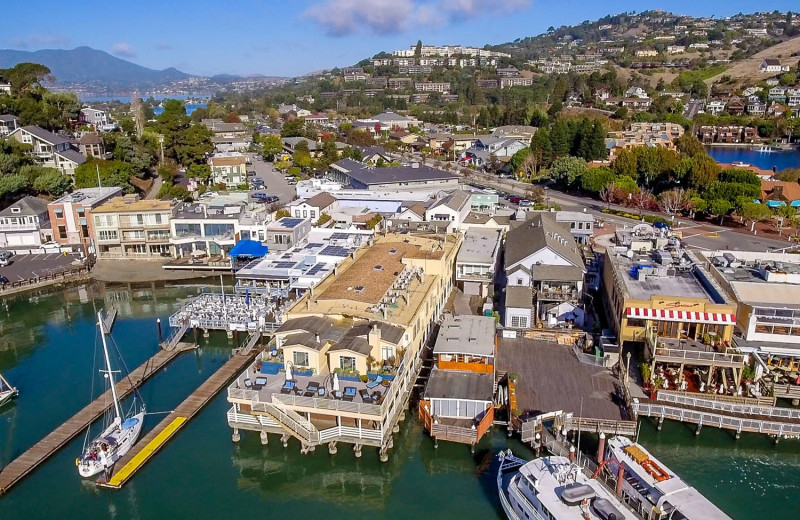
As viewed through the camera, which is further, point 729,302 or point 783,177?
point 783,177

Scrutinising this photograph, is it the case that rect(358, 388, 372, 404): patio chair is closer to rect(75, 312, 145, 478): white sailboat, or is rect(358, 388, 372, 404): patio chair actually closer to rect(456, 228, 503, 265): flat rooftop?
rect(75, 312, 145, 478): white sailboat

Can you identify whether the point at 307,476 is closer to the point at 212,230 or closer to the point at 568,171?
the point at 212,230

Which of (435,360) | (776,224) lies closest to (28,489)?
(435,360)

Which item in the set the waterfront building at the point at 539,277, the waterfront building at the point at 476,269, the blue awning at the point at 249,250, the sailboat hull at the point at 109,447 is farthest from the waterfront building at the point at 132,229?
the waterfront building at the point at 539,277

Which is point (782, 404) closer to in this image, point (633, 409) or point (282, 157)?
point (633, 409)

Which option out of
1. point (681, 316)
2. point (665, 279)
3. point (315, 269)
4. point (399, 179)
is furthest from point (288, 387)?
point (399, 179)

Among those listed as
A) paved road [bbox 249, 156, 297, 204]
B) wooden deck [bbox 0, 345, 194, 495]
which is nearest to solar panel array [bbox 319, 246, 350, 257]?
wooden deck [bbox 0, 345, 194, 495]

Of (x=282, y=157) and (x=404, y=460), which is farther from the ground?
(x=282, y=157)
